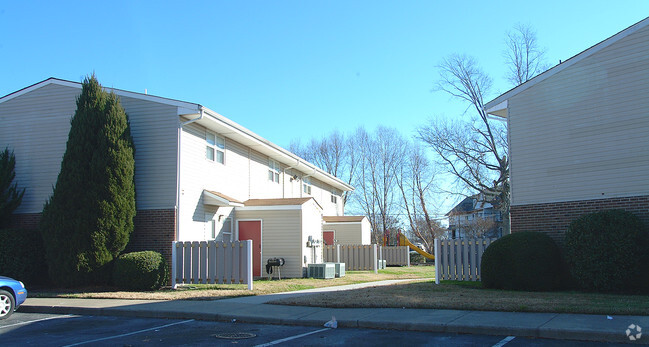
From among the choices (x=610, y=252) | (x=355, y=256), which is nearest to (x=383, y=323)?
(x=610, y=252)

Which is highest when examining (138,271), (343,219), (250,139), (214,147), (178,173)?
(250,139)

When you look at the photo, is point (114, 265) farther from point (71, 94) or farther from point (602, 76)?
point (602, 76)

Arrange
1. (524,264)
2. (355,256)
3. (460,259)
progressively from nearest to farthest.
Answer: (524,264), (460,259), (355,256)

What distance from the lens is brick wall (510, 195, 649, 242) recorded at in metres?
13.6

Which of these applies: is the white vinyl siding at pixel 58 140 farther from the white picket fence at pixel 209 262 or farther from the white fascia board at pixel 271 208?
the white fascia board at pixel 271 208

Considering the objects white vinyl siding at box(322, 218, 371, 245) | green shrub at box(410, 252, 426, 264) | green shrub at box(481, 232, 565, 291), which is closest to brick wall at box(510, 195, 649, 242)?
green shrub at box(481, 232, 565, 291)

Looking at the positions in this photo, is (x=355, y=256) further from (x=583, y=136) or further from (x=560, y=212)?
(x=583, y=136)

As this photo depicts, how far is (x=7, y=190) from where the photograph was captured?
18.3 meters

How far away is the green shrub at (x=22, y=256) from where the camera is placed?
1612 cm

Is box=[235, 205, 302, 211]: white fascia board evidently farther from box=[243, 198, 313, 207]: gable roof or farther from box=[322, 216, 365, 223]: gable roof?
box=[322, 216, 365, 223]: gable roof

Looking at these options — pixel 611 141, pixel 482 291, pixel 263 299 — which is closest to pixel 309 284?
pixel 263 299

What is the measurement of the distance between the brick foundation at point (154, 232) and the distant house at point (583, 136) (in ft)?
35.0

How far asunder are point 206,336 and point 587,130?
462 inches

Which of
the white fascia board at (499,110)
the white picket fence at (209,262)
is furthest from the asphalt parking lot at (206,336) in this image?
the white fascia board at (499,110)
